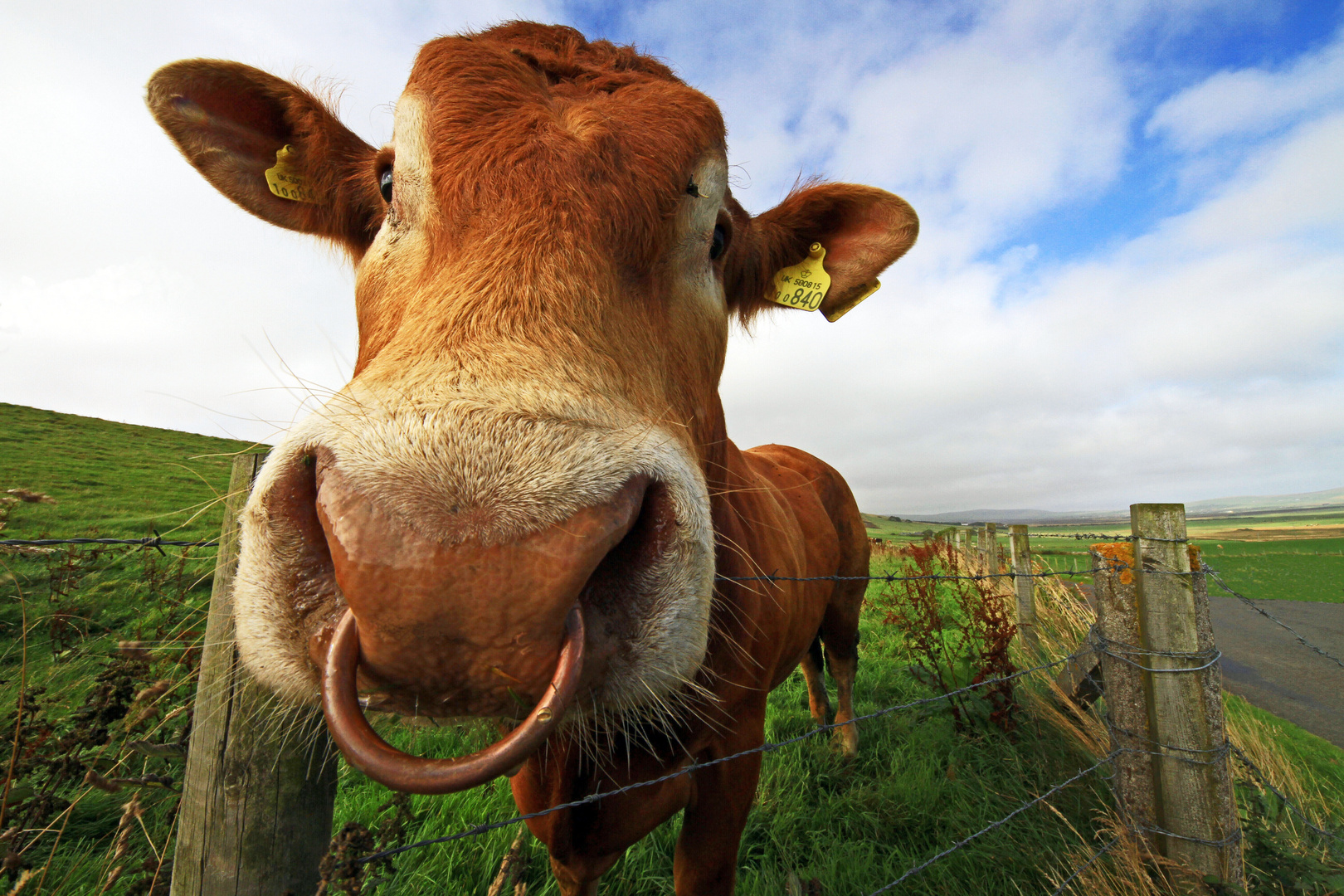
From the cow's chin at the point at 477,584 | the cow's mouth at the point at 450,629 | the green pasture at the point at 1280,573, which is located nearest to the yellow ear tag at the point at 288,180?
the cow's chin at the point at 477,584

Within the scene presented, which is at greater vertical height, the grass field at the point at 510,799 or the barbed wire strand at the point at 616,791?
the barbed wire strand at the point at 616,791

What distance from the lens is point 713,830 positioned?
2125 millimetres

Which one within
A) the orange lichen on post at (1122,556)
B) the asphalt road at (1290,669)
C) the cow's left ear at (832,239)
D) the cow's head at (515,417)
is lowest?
the asphalt road at (1290,669)

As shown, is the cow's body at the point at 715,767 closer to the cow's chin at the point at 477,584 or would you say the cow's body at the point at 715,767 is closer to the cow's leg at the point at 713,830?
the cow's leg at the point at 713,830

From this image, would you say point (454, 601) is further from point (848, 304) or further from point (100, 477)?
point (100, 477)

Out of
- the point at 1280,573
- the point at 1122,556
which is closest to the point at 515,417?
the point at 1122,556

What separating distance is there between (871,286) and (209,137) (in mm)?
2868

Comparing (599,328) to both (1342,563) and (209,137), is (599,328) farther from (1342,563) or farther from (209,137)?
(1342,563)

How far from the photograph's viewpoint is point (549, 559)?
81cm

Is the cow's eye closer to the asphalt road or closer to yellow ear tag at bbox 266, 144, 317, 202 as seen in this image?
yellow ear tag at bbox 266, 144, 317, 202

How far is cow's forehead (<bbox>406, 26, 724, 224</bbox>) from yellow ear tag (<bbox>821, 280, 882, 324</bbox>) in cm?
123

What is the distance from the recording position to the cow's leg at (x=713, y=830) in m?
2.12

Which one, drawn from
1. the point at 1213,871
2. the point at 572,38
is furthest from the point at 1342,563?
the point at 572,38

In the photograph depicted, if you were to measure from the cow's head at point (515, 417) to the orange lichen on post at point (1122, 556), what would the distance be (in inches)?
74.9
